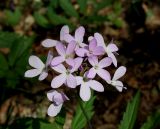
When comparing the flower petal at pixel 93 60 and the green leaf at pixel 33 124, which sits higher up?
the flower petal at pixel 93 60

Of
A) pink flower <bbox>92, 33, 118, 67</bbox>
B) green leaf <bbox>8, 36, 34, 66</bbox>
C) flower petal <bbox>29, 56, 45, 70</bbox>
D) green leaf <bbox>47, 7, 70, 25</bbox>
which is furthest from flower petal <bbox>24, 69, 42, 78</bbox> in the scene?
green leaf <bbox>47, 7, 70, 25</bbox>

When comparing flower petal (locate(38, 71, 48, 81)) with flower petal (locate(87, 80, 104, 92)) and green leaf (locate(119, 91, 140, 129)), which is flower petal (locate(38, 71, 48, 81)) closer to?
flower petal (locate(87, 80, 104, 92))

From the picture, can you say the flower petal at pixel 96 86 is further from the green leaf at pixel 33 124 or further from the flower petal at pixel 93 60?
the green leaf at pixel 33 124

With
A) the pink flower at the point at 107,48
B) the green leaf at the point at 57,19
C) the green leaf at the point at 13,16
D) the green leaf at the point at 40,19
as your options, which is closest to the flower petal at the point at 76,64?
the pink flower at the point at 107,48

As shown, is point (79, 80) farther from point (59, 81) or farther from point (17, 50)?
Answer: point (17, 50)

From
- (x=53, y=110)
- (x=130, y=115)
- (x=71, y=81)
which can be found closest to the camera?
(x=71, y=81)

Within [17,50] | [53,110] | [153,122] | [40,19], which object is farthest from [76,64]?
[40,19]

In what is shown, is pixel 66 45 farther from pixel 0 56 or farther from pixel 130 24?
pixel 130 24

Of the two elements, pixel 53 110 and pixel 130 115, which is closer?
pixel 53 110
